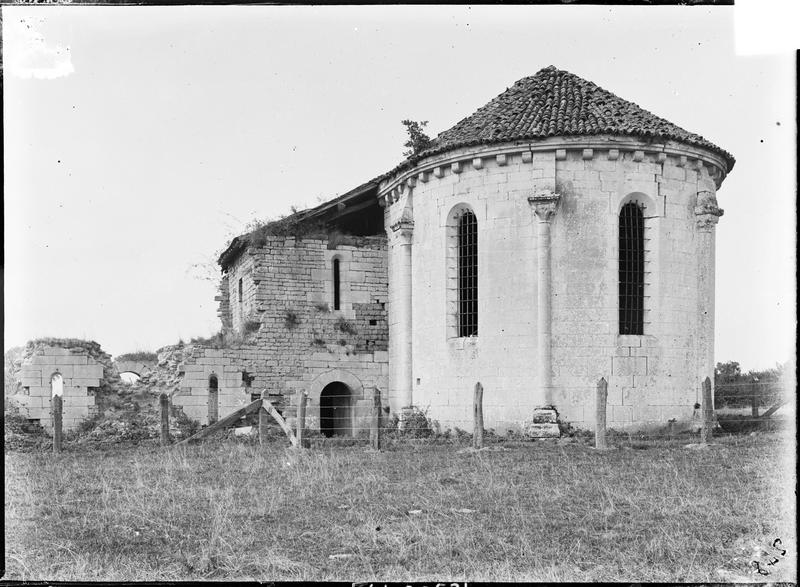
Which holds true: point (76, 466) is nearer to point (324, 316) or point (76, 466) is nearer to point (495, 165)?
point (324, 316)

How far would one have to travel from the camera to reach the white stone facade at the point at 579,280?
1641 cm

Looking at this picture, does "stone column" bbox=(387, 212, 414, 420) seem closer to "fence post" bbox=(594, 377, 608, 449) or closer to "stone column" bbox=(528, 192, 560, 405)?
"stone column" bbox=(528, 192, 560, 405)

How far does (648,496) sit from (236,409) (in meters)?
10.8

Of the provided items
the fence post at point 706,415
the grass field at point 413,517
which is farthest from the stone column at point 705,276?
the grass field at point 413,517

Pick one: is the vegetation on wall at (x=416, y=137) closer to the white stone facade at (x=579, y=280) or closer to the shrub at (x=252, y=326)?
the white stone facade at (x=579, y=280)

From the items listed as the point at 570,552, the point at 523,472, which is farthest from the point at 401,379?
the point at 570,552

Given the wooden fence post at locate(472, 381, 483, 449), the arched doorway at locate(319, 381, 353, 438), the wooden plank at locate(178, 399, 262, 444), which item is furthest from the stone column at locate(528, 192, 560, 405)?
the wooden plank at locate(178, 399, 262, 444)

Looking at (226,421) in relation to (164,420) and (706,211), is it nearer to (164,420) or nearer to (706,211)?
(164,420)

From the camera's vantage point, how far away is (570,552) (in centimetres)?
810

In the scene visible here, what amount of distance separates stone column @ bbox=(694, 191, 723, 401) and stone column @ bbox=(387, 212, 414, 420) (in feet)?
21.1

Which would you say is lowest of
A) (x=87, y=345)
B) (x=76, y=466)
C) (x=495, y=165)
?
(x=76, y=466)

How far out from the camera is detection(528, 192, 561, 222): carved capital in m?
16.3

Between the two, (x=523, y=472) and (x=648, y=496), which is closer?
(x=648, y=496)

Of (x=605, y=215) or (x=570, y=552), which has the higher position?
(x=605, y=215)
